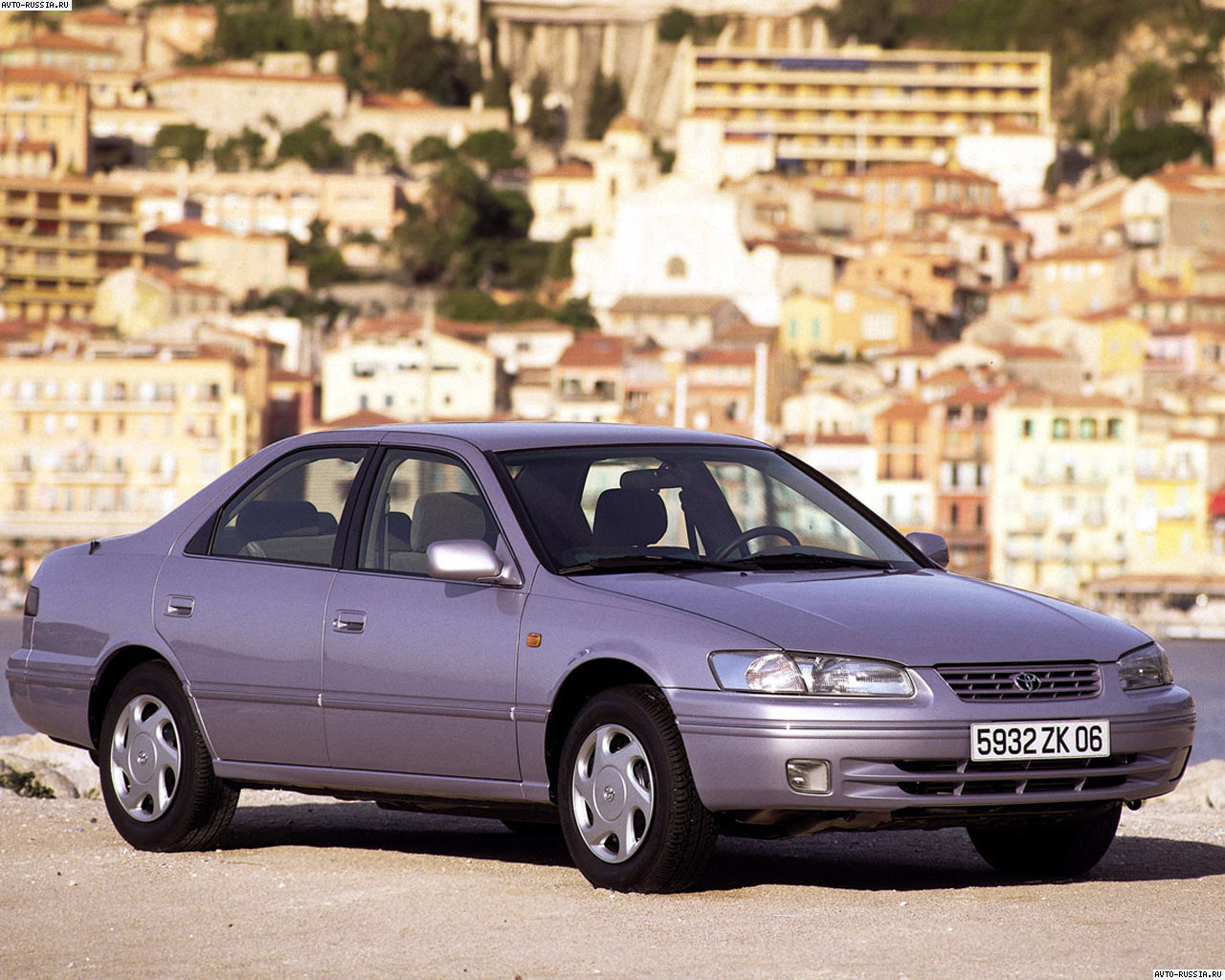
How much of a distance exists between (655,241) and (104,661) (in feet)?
426

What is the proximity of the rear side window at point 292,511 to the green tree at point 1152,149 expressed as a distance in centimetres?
14463

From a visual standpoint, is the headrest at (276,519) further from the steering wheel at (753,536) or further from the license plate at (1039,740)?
the license plate at (1039,740)

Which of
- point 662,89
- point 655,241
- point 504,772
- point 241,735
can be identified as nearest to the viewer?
point 504,772

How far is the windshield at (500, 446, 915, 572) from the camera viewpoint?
8203 mm

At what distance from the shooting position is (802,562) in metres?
8.27

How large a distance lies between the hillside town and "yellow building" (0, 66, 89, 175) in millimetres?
245

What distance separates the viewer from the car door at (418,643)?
8039 millimetres

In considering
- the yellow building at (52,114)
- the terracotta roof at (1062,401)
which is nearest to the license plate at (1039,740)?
the terracotta roof at (1062,401)

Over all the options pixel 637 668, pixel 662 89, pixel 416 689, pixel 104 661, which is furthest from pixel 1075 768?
pixel 662 89

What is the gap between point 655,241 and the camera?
138m

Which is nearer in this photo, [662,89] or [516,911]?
[516,911]

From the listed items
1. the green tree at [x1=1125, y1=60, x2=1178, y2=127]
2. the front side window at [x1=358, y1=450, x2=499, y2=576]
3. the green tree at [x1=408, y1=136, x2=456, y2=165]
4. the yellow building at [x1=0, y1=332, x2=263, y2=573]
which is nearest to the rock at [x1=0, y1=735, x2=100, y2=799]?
the front side window at [x1=358, y1=450, x2=499, y2=576]

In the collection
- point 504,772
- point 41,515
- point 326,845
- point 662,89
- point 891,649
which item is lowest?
point 41,515

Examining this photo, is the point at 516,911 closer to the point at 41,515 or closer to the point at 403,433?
the point at 403,433
